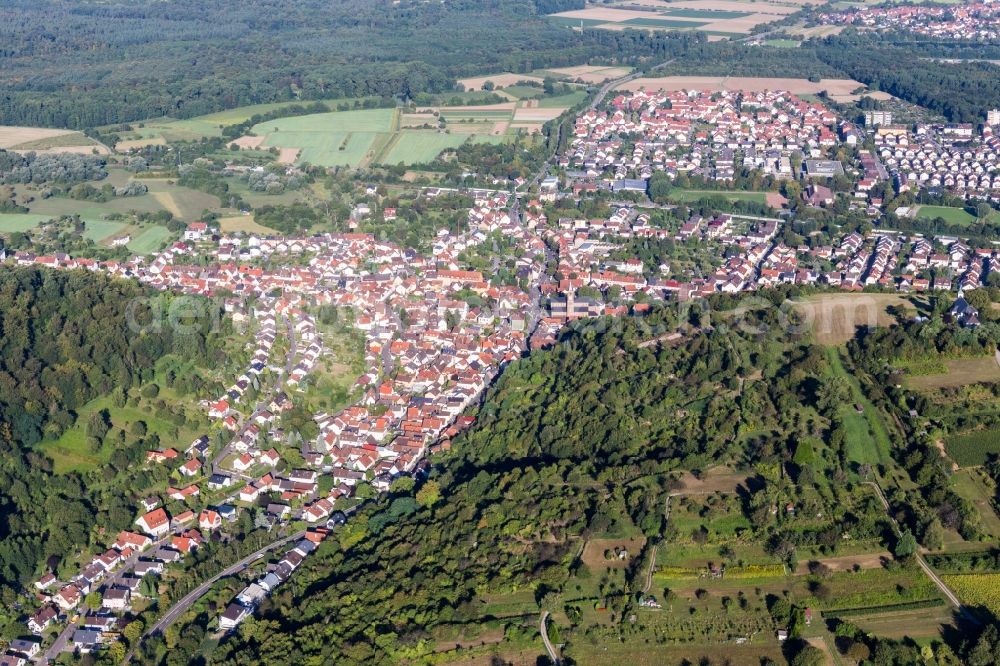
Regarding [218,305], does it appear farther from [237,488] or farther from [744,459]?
[744,459]

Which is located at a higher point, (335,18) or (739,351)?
(335,18)

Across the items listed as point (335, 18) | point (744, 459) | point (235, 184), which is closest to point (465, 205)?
point (235, 184)

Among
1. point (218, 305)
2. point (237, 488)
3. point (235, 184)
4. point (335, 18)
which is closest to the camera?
point (237, 488)

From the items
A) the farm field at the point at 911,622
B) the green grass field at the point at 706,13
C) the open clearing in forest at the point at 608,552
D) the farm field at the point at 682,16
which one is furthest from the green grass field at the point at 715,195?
the green grass field at the point at 706,13

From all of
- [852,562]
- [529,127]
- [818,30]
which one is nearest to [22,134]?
[529,127]

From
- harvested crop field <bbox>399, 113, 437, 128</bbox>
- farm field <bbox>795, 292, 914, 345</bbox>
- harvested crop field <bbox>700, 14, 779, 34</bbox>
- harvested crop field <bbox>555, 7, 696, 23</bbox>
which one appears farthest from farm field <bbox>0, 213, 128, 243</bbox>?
harvested crop field <bbox>700, 14, 779, 34</bbox>

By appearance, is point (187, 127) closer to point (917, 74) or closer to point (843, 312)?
point (843, 312)

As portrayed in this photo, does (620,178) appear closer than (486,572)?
No
